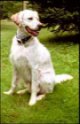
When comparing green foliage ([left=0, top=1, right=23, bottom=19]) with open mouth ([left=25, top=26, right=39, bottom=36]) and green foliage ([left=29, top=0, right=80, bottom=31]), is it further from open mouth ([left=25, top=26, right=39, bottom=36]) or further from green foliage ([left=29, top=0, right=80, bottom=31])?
open mouth ([left=25, top=26, right=39, bottom=36])

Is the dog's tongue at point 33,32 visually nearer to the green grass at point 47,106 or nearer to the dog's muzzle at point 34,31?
the dog's muzzle at point 34,31

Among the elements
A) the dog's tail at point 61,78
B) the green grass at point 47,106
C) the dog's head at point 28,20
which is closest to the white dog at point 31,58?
the dog's head at point 28,20

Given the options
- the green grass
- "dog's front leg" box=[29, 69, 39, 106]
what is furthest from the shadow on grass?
"dog's front leg" box=[29, 69, 39, 106]

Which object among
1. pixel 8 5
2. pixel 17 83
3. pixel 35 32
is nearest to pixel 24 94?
pixel 17 83

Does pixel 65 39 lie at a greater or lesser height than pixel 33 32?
lesser

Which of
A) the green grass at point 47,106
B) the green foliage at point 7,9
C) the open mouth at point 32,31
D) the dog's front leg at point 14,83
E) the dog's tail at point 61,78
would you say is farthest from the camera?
the green foliage at point 7,9

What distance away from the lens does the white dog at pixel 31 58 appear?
5.99m

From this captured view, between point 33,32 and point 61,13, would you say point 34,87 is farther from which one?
point 61,13

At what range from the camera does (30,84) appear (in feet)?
21.1

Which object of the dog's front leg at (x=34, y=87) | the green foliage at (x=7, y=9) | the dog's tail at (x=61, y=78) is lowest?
the green foliage at (x=7, y=9)

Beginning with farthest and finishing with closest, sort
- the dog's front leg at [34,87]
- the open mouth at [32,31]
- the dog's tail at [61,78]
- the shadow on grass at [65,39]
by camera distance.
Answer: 1. the shadow on grass at [65,39]
2. the dog's tail at [61,78]
3. the dog's front leg at [34,87]
4. the open mouth at [32,31]

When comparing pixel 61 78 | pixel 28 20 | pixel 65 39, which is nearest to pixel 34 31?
pixel 28 20

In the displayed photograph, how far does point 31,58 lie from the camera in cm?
611

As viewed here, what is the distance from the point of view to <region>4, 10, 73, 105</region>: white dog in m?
5.99
